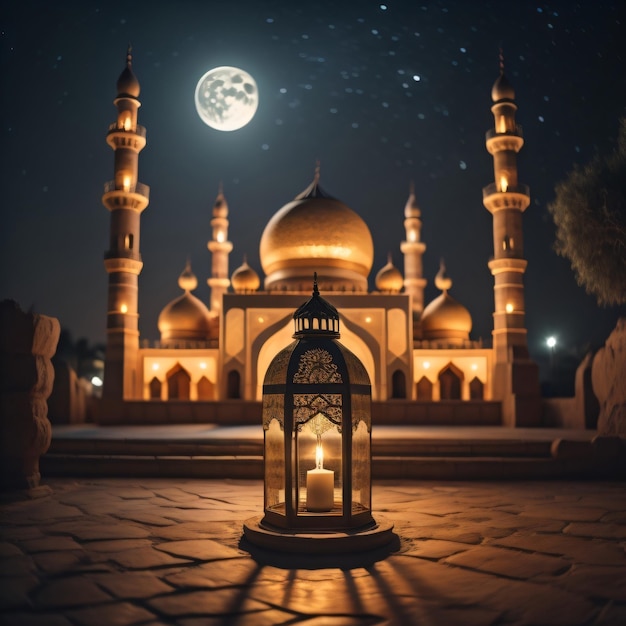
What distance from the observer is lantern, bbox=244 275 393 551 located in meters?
4.70

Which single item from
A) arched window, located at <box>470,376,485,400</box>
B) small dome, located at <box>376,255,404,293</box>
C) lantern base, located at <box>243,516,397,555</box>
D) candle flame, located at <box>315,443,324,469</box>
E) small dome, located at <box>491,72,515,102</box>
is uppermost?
small dome, located at <box>491,72,515,102</box>

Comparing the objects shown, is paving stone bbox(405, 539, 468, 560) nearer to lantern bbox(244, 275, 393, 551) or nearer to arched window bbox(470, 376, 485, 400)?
lantern bbox(244, 275, 393, 551)

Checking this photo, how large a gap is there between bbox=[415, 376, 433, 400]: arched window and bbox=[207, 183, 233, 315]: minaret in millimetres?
8880

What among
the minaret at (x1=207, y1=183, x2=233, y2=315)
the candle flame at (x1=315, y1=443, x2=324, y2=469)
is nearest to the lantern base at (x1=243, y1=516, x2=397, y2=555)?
the candle flame at (x1=315, y1=443, x2=324, y2=469)

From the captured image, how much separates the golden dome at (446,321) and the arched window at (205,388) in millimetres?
8194

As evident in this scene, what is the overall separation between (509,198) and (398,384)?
6.70 m

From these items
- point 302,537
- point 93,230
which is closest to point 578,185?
point 302,537

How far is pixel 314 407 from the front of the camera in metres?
4.91

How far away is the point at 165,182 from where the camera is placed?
3253 centimetres

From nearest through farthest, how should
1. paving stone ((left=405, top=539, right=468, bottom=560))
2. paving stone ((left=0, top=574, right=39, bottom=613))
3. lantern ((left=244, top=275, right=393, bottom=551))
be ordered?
paving stone ((left=0, top=574, right=39, bottom=613))
paving stone ((left=405, top=539, right=468, bottom=560))
lantern ((left=244, top=275, right=393, bottom=551))

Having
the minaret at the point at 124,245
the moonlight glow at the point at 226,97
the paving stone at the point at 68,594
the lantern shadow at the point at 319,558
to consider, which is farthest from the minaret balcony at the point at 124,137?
the paving stone at the point at 68,594

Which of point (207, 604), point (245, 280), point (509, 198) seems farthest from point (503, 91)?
point (207, 604)

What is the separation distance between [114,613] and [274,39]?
12.1 meters

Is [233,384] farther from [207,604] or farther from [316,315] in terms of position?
[207,604]
